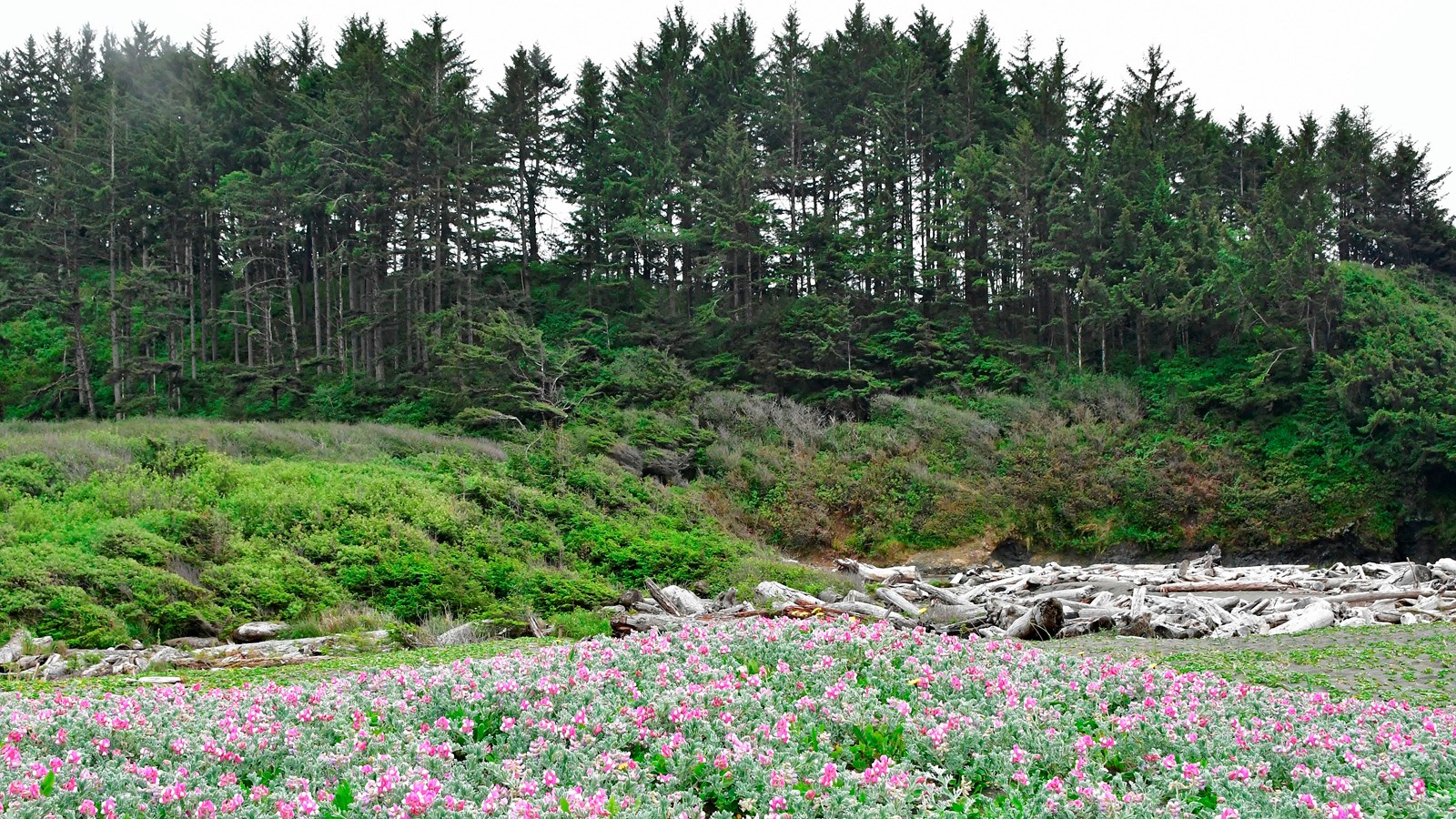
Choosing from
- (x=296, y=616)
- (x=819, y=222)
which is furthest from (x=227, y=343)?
(x=296, y=616)

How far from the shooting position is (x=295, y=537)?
1541cm

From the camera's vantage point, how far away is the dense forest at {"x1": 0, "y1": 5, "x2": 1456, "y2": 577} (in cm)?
2794

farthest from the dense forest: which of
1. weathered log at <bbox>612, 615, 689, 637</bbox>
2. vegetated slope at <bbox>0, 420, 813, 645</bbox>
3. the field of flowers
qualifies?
the field of flowers

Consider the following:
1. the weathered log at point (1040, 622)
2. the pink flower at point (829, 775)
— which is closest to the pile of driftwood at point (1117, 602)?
the weathered log at point (1040, 622)

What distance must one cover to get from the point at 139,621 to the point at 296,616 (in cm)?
192

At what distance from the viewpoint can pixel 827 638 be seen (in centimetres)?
659

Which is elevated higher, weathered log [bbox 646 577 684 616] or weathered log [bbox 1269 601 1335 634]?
weathered log [bbox 1269 601 1335 634]

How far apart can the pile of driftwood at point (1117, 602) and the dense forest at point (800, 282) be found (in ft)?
27.8

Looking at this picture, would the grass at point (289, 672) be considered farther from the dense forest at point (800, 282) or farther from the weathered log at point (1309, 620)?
the dense forest at point (800, 282)

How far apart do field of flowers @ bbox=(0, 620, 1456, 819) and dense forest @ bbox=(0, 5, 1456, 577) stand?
20.8 meters

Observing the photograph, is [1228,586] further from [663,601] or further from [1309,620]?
[663,601]

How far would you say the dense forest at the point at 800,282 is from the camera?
91.7 feet

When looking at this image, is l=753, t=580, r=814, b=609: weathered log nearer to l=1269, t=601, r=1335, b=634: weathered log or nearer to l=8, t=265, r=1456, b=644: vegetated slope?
l=8, t=265, r=1456, b=644: vegetated slope

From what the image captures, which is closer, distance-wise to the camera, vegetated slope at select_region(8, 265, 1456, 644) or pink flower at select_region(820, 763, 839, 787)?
pink flower at select_region(820, 763, 839, 787)
